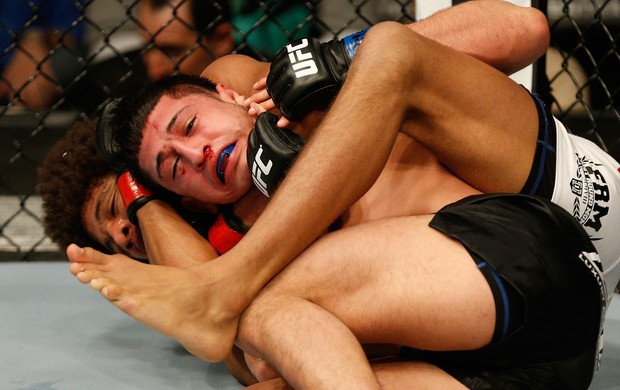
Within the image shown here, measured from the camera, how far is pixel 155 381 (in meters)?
1.60

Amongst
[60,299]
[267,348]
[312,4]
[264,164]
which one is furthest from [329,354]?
[312,4]

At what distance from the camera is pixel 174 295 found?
1285 millimetres

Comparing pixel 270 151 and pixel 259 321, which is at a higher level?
pixel 270 151

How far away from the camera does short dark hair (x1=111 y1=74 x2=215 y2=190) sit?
5.73 feet

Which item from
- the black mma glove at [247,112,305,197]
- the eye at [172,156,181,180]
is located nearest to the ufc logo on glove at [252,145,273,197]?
the black mma glove at [247,112,305,197]

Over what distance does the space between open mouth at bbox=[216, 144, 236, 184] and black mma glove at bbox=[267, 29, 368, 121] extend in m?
0.14

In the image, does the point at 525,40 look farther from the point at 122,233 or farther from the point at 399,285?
the point at 122,233

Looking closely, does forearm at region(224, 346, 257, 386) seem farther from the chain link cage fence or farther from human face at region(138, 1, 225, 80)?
human face at region(138, 1, 225, 80)

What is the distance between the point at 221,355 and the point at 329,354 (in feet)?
0.69

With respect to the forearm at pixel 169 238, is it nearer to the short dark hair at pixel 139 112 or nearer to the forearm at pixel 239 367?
the short dark hair at pixel 139 112

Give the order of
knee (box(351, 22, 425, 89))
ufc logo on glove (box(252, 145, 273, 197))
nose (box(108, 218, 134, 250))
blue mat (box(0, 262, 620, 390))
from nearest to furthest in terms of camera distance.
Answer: knee (box(351, 22, 425, 89))
ufc logo on glove (box(252, 145, 273, 197))
blue mat (box(0, 262, 620, 390))
nose (box(108, 218, 134, 250))

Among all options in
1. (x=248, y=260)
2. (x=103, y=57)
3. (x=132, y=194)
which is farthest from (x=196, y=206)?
(x=103, y=57)

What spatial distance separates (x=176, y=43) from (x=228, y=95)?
916 mm

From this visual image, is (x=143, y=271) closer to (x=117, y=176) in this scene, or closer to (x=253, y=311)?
(x=253, y=311)
